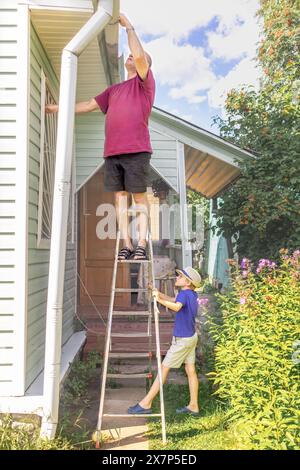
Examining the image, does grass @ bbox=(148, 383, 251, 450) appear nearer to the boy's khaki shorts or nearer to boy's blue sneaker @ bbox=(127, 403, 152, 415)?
boy's blue sneaker @ bbox=(127, 403, 152, 415)

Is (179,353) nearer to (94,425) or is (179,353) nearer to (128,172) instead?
(94,425)

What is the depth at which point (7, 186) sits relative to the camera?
410 cm

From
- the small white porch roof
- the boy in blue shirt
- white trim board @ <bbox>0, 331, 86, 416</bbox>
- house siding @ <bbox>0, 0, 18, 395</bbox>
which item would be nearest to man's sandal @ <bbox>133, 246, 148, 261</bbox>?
the boy in blue shirt

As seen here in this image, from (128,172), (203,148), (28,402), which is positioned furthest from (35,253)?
(203,148)

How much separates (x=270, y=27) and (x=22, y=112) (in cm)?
1186

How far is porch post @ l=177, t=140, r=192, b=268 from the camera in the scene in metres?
7.21

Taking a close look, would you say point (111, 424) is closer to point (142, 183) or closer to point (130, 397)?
point (130, 397)

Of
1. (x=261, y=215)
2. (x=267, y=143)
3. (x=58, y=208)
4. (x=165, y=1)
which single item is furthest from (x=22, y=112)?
(x=165, y=1)

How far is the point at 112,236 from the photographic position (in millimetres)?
9531

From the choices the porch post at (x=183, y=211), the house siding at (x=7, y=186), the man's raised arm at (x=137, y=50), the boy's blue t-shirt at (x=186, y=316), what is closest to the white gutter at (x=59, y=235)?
the man's raised arm at (x=137, y=50)

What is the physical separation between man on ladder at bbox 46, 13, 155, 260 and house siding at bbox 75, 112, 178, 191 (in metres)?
2.92

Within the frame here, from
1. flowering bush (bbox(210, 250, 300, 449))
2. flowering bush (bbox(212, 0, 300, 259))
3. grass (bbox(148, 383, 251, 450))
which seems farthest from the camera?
flowering bush (bbox(212, 0, 300, 259))

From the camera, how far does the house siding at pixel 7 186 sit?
405 cm

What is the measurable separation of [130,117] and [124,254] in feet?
4.10
